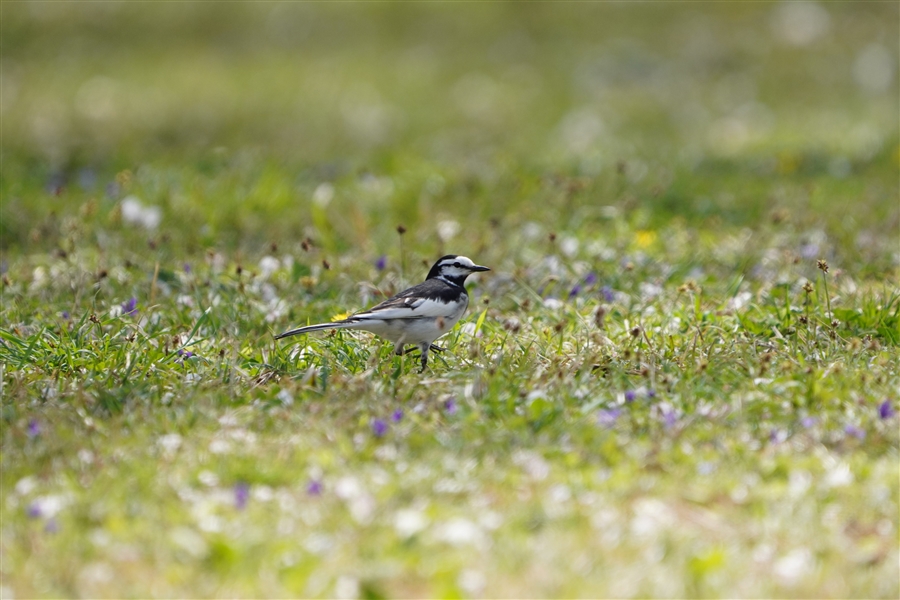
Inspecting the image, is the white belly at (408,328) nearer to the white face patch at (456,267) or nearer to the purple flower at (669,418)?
the white face patch at (456,267)

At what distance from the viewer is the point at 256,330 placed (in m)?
6.20

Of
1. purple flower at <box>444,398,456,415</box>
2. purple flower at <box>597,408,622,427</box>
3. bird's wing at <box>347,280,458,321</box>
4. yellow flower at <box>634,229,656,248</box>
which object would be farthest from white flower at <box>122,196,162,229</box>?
purple flower at <box>597,408,622,427</box>

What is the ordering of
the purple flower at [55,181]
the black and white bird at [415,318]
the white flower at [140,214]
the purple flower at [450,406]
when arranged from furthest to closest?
the purple flower at [55,181] < the white flower at [140,214] < the black and white bird at [415,318] < the purple flower at [450,406]

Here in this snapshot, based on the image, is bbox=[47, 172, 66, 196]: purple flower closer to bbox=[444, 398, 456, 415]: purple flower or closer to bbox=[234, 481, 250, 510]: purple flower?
bbox=[444, 398, 456, 415]: purple flower

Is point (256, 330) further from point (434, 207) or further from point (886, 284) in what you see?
point (886, 284)

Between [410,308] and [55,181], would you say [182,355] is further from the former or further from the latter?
[55,181]

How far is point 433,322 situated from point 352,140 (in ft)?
21.9

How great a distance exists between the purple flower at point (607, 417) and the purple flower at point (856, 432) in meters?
0.90

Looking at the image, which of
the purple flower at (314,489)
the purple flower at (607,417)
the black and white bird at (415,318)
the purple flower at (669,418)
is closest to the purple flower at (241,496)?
the purple flower at (314,489)

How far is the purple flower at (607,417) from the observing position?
15.4 ft

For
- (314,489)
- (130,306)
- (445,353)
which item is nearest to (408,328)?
(445,353)

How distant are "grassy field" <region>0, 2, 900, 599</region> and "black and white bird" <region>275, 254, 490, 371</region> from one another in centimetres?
15

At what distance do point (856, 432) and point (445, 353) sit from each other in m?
2.03

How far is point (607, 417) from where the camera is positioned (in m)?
4.72
